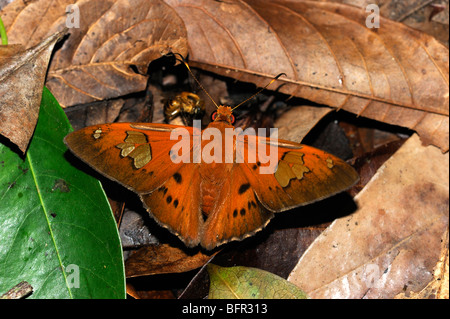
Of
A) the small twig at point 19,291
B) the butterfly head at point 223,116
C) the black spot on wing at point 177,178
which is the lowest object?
Answer: the small twig at point 19,291

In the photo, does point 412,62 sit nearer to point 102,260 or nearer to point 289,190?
point 289,190

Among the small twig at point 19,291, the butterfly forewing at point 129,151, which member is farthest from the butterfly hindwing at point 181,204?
the small twig at point 19,291

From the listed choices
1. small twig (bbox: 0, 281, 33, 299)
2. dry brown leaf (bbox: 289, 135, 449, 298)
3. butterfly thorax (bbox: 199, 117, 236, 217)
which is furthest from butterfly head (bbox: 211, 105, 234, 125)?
small twig (bbox: 0, 281, 33, 299)

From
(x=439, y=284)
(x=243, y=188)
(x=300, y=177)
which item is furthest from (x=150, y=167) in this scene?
(x=439, y=284)

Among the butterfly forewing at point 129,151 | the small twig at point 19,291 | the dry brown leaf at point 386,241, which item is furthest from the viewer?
the dry brown leaf at point 386,241

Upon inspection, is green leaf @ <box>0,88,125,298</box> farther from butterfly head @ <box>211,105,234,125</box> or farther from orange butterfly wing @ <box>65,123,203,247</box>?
butterfly head @ <box>211,105,234,125</box>

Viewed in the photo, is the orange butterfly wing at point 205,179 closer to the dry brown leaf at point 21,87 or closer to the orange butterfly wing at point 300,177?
the orange butterfly wing at point 300,177

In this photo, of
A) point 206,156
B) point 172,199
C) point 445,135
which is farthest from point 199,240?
point 445,135
